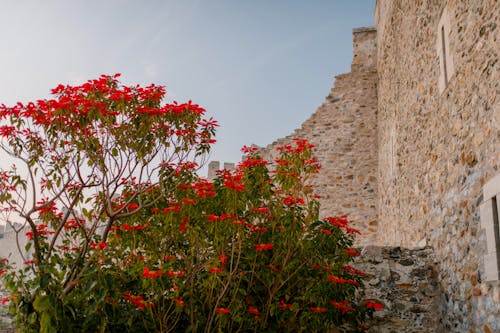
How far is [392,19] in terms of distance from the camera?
31.2 ft

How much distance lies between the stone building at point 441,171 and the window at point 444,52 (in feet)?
0.04

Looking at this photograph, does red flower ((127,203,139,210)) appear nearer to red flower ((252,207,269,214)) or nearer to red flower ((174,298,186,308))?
red flower ((174,298,186,308))

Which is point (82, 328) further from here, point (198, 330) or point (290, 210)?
point (290, 210)

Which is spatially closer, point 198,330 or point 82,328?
point 82,328

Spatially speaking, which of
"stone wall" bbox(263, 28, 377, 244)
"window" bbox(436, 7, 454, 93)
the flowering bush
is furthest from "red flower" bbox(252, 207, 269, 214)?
"stone wall" bbox(263, 28, 377, 244)

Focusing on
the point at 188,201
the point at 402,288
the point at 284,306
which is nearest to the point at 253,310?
the point at 284,306

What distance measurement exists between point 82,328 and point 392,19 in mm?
7936

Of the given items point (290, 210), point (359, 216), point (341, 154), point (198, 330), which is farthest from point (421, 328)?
point (341, 154)

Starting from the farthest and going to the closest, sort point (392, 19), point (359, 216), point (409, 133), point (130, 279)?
point (359, 216) → point (392, 19) → point (409, 133) → point (130, 279)

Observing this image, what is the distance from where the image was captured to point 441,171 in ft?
17.2

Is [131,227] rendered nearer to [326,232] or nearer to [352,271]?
[326,232]

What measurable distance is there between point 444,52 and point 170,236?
3487 millimetres

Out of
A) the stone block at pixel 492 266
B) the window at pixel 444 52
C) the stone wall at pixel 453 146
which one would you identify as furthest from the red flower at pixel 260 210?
the window at pixel 444 52

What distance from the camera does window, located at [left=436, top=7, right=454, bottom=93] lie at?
5121mm
